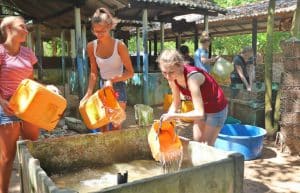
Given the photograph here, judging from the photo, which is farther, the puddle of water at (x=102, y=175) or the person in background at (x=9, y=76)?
the puddle of water at (x=102, y=175)

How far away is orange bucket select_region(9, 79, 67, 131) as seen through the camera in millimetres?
2699

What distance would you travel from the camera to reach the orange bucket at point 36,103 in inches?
106

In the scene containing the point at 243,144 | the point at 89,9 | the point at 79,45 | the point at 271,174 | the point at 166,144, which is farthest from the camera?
the point at 89,9

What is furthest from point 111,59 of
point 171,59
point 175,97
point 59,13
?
point 59,13

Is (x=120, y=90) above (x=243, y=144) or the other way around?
above

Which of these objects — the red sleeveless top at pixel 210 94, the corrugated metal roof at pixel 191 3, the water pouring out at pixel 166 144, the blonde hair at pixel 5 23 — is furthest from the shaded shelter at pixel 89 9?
the water pouring out at pixel 166 144

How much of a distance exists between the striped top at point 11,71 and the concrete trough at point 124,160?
0.50 m

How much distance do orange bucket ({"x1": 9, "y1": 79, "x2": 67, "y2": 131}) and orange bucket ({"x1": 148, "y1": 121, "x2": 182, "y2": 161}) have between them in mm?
818

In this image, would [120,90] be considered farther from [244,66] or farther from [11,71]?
[244,66]

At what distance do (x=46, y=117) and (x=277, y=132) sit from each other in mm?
4401

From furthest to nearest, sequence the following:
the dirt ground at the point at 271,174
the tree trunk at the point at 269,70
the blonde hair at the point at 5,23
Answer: the tree trunk at the point at 269,70
the dirt ground at the point at 271,174
the blonde hair at the point at 5,23

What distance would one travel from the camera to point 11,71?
2.91 m

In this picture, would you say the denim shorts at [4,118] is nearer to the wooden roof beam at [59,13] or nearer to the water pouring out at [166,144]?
the water pouring out at [166,144]

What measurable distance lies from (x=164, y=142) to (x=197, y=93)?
0.51 metres
